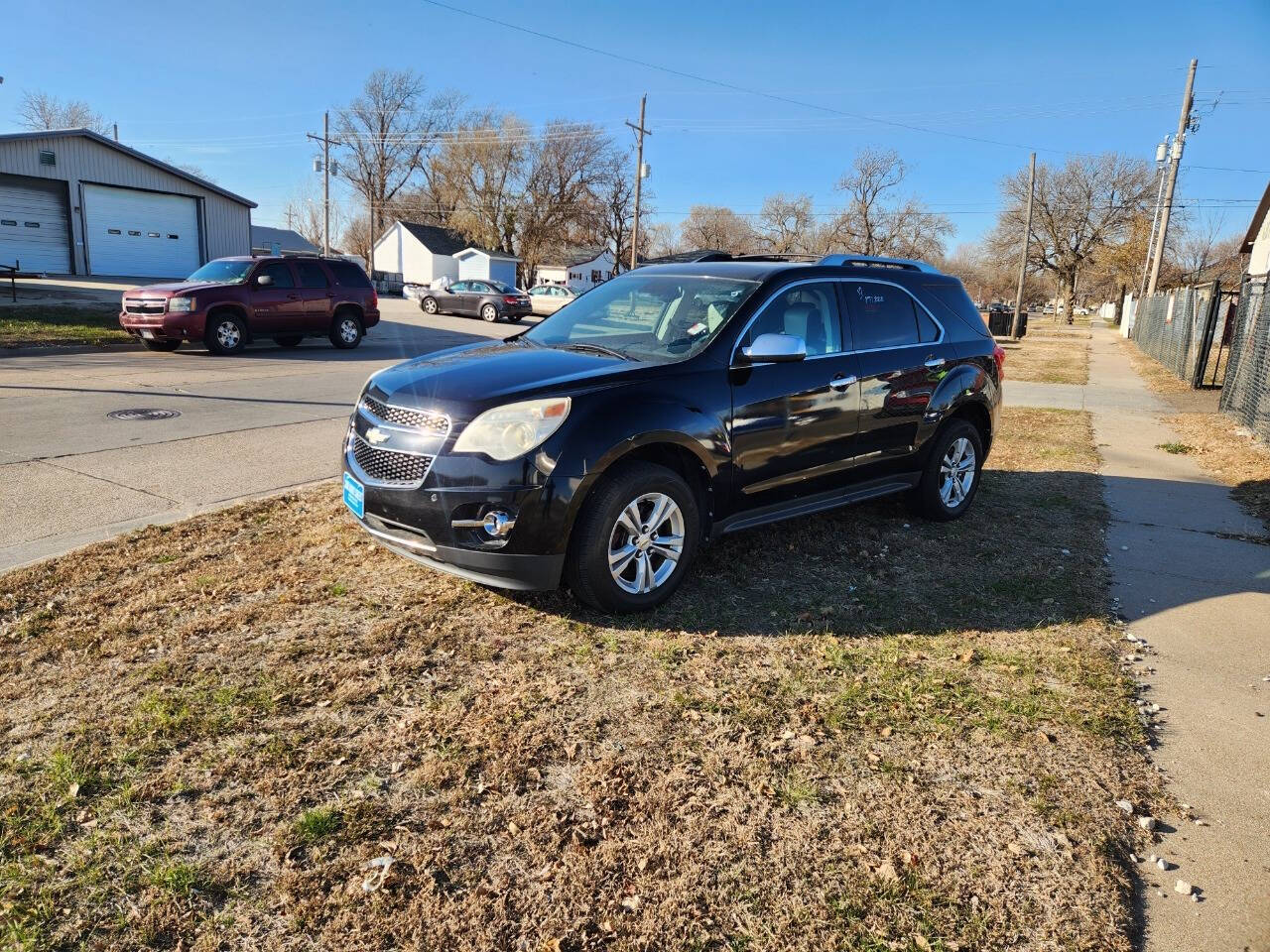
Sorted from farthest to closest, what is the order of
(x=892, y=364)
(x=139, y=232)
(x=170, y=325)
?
(x=139, y=232)
(x=170, y=325)
(x=892, y=364)

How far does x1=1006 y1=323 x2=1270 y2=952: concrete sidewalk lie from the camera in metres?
2.54

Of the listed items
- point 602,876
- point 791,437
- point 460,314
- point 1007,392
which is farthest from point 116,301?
point 602,876

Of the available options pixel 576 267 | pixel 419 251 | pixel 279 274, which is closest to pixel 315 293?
pixel 279 274

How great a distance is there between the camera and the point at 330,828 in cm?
258

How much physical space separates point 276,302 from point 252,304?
Answer: 0.52 metres

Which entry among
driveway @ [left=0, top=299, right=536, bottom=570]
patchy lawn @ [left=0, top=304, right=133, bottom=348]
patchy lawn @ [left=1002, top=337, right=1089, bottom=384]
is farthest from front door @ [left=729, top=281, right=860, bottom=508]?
patchy lawn @ [left=0, top=304, right=133, bottom=348]

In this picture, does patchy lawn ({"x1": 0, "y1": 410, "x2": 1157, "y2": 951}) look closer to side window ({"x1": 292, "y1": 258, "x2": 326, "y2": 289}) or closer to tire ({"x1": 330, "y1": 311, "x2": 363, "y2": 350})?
side window ({"x1": 292, "y1": 258, "x2": 326, "y2": 289})

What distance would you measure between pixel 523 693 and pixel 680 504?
1.29m

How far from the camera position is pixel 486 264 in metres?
68.9

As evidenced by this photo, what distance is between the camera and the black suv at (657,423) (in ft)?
12.6

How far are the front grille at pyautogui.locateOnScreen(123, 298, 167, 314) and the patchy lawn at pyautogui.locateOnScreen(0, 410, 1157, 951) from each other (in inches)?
493

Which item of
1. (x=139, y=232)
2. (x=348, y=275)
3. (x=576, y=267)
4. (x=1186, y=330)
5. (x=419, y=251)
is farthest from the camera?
(x=576, y=267)

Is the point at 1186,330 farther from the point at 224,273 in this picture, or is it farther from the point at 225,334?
the point at 224,273

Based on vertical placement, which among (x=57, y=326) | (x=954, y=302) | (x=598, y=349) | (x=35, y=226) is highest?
(x=35, y=226)
